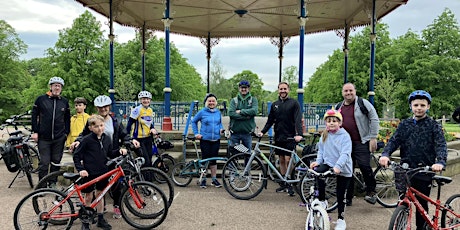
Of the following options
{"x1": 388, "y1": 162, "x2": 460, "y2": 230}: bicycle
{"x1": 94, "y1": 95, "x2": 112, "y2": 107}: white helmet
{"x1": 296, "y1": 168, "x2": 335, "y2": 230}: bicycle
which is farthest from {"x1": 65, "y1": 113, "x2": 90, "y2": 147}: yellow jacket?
{"x1": 388, "y1": 162, "x2": 460, "y2": 230}: bicycle

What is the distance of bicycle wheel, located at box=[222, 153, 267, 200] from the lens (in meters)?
5.68

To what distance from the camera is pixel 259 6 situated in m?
12.8

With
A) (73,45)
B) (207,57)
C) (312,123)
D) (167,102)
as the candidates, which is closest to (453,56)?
(207,57)

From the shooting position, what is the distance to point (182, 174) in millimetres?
6477

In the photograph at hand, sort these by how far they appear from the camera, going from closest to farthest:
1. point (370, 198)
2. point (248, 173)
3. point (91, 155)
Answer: point (91, 155) < point (370, 198) < point (248, 173)

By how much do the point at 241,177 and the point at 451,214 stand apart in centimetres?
296

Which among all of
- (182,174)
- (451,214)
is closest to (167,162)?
(182,174)

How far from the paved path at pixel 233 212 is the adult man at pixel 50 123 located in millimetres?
836

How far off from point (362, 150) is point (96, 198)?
362 centimetres

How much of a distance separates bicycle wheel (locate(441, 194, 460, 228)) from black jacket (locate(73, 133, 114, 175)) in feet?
12.8

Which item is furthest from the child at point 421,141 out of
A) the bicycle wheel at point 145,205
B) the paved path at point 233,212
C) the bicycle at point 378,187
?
the bicycle wheel at point 145,205

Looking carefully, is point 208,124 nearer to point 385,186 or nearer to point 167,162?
point 167,162

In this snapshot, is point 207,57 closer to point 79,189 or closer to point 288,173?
point 288,173

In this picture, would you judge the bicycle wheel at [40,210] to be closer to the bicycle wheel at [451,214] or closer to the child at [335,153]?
the child at [335,153]
